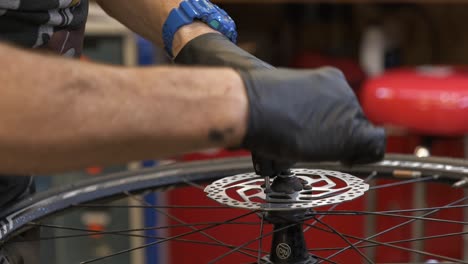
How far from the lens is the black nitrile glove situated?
0.49m

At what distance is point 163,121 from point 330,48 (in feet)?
6.01

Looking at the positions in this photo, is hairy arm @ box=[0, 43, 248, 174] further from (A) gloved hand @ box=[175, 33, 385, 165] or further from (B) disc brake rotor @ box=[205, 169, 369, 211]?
(B) disc brake rotor @ box=[205, 169, 369, 211]

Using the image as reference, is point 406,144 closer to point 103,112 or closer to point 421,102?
point 421,102

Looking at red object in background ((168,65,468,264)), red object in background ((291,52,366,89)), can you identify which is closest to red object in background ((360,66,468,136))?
red object in background ((168,65,468,264))

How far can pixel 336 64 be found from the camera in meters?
1.99

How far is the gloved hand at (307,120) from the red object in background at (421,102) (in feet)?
3.29

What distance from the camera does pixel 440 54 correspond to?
7.30 feet

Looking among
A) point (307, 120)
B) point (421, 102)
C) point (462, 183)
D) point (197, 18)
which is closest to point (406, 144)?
point (421, 102)

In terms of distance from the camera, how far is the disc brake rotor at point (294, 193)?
0.60m

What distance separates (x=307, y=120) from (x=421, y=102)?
106 centimetres

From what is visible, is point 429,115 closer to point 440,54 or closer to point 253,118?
point 440,54

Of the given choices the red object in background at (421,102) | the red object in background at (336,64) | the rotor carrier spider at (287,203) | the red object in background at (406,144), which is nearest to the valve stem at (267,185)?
the rotor carrier spider at (287,203)

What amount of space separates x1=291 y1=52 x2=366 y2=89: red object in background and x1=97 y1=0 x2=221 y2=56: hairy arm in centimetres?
112

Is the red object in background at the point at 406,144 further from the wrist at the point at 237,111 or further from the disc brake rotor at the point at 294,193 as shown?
the wrist at the point at 237,111
